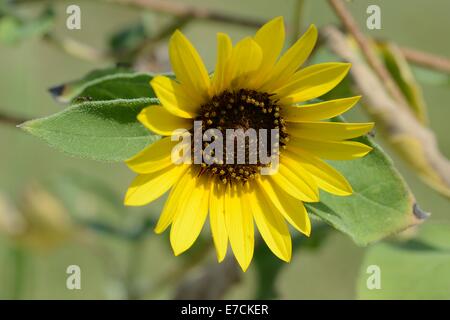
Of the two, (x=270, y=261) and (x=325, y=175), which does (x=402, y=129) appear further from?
(x=270, y=261)

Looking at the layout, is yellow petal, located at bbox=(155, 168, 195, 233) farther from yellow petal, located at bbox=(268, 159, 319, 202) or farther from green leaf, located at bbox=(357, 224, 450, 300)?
green leaf, located at bbox=(357, 224, 450, 300)

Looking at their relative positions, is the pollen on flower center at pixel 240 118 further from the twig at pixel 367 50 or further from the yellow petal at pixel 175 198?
the twig at pixel 367 50

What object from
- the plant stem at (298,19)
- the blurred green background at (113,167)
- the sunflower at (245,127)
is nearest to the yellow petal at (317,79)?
the sunflower at (245,127)

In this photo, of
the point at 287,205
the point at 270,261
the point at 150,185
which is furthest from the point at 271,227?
the point at 270,261
